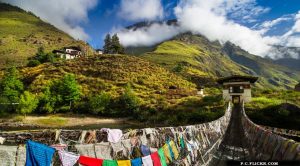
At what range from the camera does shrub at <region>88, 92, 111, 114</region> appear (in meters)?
88.3

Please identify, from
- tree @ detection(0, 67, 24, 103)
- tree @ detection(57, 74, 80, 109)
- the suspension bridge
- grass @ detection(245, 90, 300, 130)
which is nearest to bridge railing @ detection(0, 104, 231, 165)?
the suspension bridge

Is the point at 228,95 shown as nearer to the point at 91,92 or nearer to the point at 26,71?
the point at 91,92

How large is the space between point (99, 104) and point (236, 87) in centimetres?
4205

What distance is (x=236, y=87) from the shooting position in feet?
261

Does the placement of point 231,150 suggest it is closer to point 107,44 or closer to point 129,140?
point 129,140

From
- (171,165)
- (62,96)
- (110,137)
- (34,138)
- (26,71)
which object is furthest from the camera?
(26,71)

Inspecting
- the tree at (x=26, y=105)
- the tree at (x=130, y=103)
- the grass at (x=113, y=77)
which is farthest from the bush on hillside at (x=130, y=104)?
the tree at (x=26, y=105)

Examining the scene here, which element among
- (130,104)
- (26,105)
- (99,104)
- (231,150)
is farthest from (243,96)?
(26,105)

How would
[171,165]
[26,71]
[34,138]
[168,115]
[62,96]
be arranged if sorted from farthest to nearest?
[26,71] → [62,96] → [168,115] → [34,138] → [171,165]

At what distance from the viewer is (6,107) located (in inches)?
3356

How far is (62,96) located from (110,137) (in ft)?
267

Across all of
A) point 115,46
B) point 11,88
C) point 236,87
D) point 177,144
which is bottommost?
point 177,144

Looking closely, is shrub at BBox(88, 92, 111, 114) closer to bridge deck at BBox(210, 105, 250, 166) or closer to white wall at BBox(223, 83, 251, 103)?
white wall at BBox(223, 83, 251, 103)

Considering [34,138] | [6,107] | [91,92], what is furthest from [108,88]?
[34,138]
